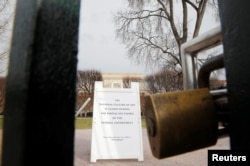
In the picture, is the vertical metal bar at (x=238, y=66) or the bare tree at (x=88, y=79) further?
the bare tree at (x=88, y=79)

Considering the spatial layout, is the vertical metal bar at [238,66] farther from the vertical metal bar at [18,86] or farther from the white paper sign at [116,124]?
the white paper sign at [116,124]

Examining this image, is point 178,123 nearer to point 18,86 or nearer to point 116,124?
point 18,86

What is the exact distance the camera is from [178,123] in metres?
0.63

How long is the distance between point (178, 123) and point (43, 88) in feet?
0.80

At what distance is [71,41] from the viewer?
56cm

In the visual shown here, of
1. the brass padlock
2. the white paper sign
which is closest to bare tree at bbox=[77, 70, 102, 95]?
the white paper sign

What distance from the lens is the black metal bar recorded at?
1.67ft

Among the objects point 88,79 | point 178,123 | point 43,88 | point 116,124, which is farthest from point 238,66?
point 88,79

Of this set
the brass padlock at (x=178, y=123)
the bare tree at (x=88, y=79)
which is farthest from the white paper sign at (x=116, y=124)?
the bare tree at (x=88, y=79)

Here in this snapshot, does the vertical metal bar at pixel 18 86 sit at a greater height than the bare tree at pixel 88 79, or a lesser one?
lesser

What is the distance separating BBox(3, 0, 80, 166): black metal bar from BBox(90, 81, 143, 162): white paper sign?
25.9 ft

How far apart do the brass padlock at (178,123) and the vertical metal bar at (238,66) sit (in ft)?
0.16

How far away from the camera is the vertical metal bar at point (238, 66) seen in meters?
0.58

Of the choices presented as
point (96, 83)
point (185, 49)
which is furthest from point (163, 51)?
point (185, 49)
